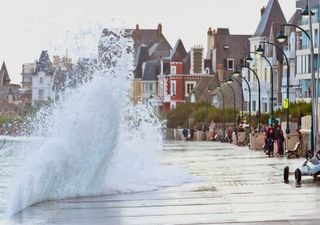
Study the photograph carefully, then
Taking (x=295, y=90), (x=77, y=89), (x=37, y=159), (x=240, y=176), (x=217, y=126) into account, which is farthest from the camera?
(x=217, y=126)

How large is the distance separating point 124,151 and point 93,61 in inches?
170

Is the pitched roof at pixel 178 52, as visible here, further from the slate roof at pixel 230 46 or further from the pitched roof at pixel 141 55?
the pitched roof at pixel 141 55

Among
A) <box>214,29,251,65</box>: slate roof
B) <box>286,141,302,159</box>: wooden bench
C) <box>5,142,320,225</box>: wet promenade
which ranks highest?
<box>214,29,251,65</box>: slate roof

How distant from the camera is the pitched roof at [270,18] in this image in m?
111

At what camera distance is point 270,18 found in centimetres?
11181

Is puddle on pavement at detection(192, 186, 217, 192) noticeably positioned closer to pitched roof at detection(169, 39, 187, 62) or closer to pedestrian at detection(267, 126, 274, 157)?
pedestrian at detection(267, 126, 274, 157)

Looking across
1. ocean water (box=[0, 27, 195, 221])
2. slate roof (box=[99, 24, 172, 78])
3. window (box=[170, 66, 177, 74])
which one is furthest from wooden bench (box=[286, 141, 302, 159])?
slate roof (box=[99, 24, 172, 78])

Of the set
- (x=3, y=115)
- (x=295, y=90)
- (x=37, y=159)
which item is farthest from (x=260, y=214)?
(x=3, y=115)

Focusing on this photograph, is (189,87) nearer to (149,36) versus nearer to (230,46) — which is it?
(230,46)

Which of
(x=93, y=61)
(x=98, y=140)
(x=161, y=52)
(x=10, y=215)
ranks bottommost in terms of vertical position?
(x=10, y=215)

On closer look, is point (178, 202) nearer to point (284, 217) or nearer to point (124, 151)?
point (284, 217)

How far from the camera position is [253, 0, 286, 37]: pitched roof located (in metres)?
111

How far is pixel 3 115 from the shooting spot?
136 m

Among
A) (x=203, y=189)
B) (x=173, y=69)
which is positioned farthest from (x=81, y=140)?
(x=173, y=69)
